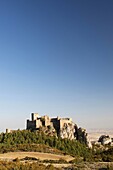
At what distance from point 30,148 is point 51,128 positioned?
841 inches

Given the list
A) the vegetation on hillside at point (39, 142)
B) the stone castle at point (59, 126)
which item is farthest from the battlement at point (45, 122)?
the vegetation on hillside at point (39, 142)

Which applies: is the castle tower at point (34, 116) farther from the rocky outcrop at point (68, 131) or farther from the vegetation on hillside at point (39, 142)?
the vegetation on hillside at point (39, 142)

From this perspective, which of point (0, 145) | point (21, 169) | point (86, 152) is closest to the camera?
point (21, 169)

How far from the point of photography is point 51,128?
64.5 metres

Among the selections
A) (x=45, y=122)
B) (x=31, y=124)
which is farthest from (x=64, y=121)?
(x=31, y=124)

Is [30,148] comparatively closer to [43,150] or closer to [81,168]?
[43,150]

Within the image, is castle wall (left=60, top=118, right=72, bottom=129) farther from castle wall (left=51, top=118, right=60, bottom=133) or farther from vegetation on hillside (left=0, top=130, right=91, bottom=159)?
vegetation on hillside (left=0, top=130, right=91, bottom=159)

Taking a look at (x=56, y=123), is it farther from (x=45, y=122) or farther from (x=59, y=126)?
(x=45, y=122)

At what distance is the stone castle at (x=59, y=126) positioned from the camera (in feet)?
213

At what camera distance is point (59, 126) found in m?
66.6

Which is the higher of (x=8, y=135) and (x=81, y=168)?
(x=8, y=135)

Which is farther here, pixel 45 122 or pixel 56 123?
pixel 56 123

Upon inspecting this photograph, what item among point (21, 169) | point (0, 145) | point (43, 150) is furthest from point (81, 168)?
point (0, 145)

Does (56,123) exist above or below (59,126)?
above
